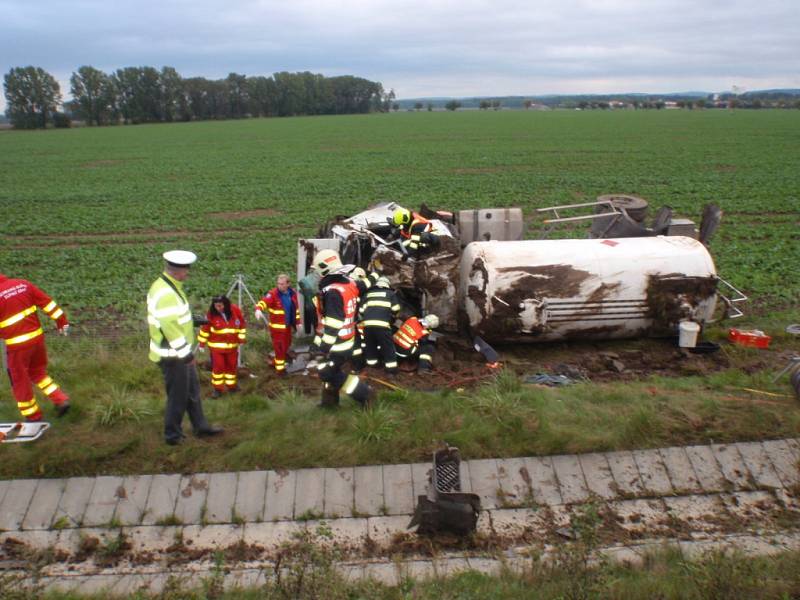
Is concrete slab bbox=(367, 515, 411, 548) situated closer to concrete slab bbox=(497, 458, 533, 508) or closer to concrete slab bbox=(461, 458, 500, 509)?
concrete slab bbox=(461, 458, 500, 509)

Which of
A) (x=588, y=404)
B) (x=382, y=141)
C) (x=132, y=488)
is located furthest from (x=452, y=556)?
(x=382, y=141)

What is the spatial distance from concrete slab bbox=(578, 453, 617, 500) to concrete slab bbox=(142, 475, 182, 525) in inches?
135

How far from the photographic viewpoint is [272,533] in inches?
201

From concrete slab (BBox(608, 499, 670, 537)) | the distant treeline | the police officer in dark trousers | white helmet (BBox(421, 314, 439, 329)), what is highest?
the police officer in dark trousers

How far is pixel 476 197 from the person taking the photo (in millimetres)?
23906

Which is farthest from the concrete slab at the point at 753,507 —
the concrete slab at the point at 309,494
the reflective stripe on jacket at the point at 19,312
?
the reflective stripe on jacket at the point at 19,312

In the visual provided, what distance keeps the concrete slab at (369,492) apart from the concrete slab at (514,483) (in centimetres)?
100

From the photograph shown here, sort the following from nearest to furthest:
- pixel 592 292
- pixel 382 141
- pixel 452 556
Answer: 1. pixel 452 556
2. pixel 592 292
3. pixel 382 141

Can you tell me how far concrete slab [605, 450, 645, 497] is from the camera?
17.9 ft

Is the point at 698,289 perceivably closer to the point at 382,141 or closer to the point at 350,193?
the point at 350,193

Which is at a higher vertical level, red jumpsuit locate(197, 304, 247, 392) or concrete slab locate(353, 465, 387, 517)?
red jumpsuit locate(197, 304, 247, 392)

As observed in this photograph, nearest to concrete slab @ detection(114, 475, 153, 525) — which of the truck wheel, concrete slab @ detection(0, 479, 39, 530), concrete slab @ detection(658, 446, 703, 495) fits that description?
concrete slab @ detection(0, 479, 39, 530)

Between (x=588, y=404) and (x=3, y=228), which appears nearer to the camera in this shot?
(x=588, y=404)

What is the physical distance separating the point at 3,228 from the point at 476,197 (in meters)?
15.7
